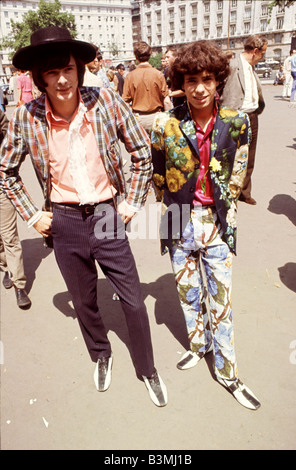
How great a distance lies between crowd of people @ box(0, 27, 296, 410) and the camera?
187 cm

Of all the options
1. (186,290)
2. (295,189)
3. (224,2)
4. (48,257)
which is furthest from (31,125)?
(224,2)

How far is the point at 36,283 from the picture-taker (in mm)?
3949

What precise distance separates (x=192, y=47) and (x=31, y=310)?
279cm

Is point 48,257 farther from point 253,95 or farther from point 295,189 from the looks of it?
point 295,189

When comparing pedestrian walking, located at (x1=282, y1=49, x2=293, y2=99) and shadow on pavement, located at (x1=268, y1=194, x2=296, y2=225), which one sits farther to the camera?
pedestrian walking, located at (x1=282, y1=49, x2=293, y2=99)

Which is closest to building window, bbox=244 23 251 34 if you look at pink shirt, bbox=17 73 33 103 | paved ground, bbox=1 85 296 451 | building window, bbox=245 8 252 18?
building window, bbox=245 8 252 18

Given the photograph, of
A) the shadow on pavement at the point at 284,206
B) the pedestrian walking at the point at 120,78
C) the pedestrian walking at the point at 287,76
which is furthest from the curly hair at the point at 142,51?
the pedestrian walking at the point at 287,76

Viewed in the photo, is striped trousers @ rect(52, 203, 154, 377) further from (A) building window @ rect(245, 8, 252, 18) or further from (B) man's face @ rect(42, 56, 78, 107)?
(A) building window @ rect(245, 8, 252, 18)

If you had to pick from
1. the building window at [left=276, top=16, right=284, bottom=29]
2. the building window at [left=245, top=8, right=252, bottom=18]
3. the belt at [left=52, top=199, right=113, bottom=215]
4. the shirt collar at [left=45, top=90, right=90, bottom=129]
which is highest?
the building window at [left=245, top=8, right=252, bottom=18]

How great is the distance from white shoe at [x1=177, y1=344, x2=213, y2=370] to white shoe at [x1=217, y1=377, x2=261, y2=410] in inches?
11.4

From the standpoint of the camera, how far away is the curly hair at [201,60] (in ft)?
5.89

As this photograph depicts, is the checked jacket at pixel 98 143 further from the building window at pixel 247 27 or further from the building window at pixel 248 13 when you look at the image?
the building window at pixel 248 13

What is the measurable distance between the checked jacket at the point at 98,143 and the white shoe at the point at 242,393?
1.36m

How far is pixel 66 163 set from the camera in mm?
1988
